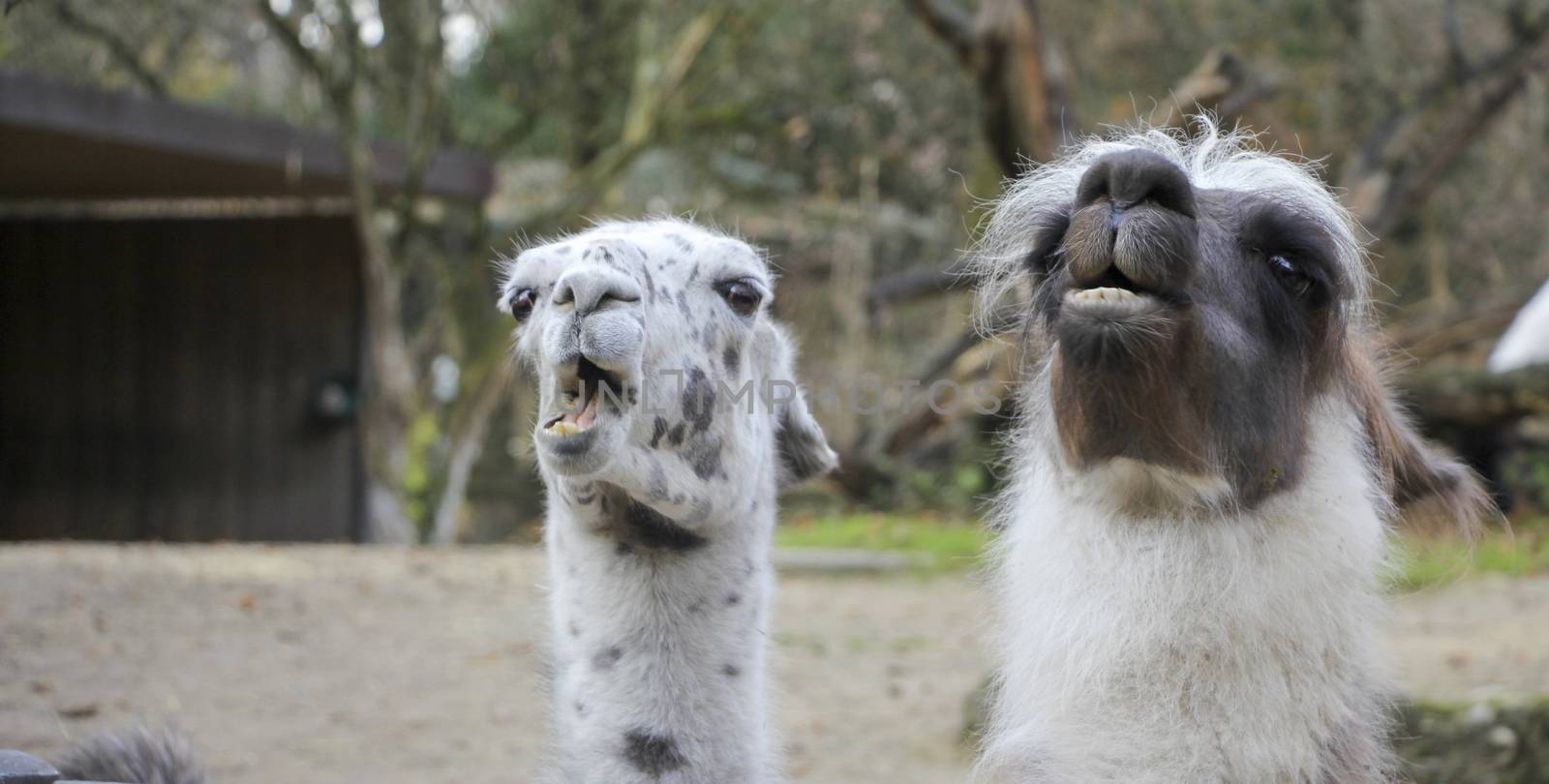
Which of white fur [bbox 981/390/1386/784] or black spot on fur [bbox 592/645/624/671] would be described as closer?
white fur [bbox 981/390/1386/784]

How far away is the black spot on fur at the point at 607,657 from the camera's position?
238 cm

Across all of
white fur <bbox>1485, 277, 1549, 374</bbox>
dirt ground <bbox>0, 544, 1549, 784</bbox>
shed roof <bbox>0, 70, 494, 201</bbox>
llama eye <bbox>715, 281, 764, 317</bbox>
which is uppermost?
shed roof <bbox>0, 70, 494, 201</bbox>

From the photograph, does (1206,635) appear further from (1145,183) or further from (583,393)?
(583,393)

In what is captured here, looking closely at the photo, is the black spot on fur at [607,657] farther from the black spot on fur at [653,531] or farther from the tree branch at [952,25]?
the tree branch at [952,25]

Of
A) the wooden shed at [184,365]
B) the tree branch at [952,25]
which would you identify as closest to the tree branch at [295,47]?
the wooden shed at [184,365]

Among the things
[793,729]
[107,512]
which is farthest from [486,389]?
[793,729]

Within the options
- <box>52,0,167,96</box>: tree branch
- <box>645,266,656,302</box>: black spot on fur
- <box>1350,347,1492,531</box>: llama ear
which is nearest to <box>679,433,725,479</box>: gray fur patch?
<box>645,266,656,302</box>: black spot on fur

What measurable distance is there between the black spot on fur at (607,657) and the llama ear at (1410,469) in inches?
53.2

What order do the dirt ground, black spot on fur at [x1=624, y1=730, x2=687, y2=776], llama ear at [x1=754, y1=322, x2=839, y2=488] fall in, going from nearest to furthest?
black spot on fur at [x1=624, y1=730, x2=687, y2=776]
llama ear at [x1=754, y1=322, x2=839, y2=488]
the dirt ground

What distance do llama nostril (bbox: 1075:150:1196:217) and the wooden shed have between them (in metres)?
11.1

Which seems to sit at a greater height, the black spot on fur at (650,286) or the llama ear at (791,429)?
the black spot on fur at (650,286)

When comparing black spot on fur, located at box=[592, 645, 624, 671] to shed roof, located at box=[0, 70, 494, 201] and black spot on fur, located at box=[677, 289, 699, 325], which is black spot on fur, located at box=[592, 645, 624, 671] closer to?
black spot on fur, located at box=[677, 289, 699, 325]

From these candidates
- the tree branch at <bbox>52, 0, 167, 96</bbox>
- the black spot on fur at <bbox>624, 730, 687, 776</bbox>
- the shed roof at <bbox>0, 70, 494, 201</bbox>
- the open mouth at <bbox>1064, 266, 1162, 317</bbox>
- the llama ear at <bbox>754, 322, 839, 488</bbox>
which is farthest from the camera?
the tree branch at <bbox>52, 0, 167, 96</bbox>

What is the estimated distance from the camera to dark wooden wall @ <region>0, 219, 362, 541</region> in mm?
12656
